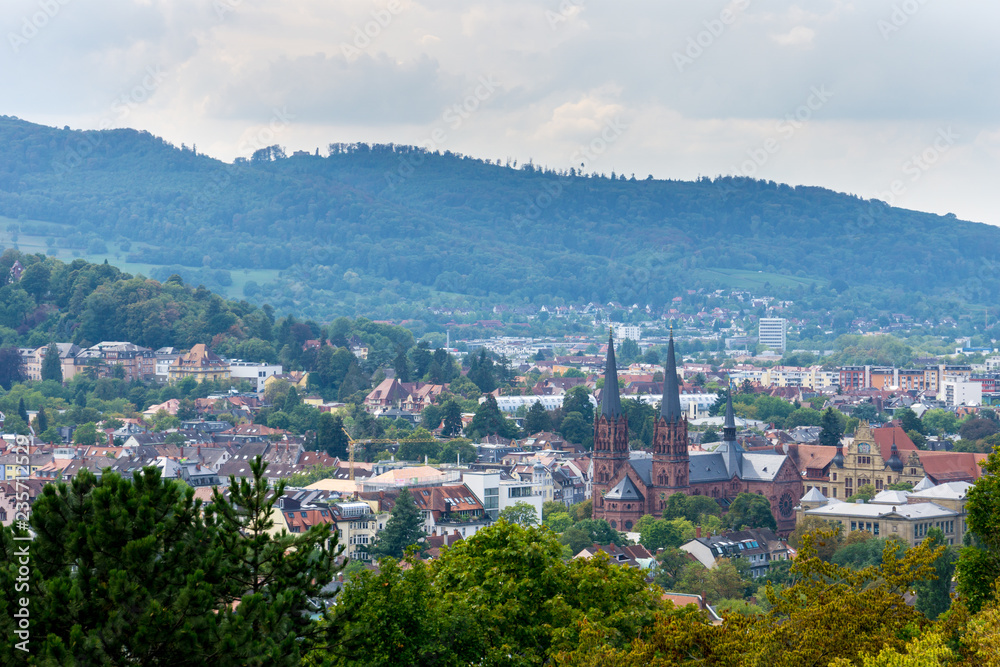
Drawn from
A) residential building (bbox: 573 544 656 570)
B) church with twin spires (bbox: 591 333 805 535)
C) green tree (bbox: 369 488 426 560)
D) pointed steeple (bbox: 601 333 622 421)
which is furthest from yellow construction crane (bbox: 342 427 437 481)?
residential building (bbox: 573 544 656 570)

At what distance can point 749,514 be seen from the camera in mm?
82875

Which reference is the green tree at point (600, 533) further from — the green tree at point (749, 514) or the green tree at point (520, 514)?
the green tree at point (749, 514)

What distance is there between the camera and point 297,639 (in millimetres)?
17516

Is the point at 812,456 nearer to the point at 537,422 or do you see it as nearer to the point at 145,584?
the point at 537,422

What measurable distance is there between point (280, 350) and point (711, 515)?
281 feet

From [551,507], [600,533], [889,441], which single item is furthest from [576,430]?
[600,533]

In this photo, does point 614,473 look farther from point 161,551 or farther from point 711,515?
point 161,551

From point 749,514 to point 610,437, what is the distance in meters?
9.47

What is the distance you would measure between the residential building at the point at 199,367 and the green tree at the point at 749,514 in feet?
252

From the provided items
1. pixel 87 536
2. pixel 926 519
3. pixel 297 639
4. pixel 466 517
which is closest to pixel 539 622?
pixel 297 639

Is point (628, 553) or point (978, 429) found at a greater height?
point (628, 553)

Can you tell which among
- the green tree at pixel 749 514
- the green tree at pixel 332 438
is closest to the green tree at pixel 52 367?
the green tree at pixel 332 438

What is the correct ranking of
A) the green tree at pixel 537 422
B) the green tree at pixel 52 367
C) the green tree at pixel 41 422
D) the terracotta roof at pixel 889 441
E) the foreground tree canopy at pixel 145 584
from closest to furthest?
the foreground tree canopy at pixel 145 584 < the terracotta roof at pixel 889 441 < the green tree at pixel 41 422 < the green tree at pixel 537 422 < the green tree at pixel 52 367

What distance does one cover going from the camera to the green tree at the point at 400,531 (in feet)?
227
